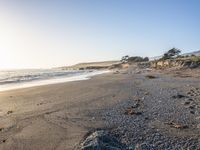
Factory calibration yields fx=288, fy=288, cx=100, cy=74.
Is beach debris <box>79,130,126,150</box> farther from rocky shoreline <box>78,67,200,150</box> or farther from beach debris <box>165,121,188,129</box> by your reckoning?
beach debris <box>165,121,188,129</box>

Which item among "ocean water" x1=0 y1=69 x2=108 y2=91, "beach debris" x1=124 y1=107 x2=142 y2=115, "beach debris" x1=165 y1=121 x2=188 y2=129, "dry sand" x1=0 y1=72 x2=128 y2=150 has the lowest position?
"ocean water" x1=0 y1=69 x2=108 y2=91

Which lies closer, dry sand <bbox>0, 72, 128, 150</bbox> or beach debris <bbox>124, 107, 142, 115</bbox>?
dry sand <bbox>0, 72, 128, 150</bbox>

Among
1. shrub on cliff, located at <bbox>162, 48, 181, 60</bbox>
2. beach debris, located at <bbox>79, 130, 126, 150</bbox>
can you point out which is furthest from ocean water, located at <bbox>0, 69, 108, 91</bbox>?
shrub on cliff, located at <bbox>162, 48, 181, 60</bbox>

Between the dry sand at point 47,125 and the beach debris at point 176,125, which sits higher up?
the dry sand at point 47,125

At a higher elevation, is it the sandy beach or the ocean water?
the sandy beach

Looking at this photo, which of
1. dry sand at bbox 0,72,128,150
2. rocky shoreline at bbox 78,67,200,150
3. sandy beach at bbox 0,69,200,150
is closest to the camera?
rocky shoreline at bbox 78,67,200,150

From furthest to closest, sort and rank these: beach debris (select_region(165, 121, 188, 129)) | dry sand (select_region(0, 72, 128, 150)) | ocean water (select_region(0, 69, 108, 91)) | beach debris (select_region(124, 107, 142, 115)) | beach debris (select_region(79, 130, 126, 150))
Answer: ocean water (select_region(0, 69, 108, 91)), beach debris (select_region(124, 107, 142, 115)), beach debris (select_region(165, 121, 188, 129)), dry sand (select_region(0, 72, 128, 150)), beach debris (select_region(79, 130, 126, 150))

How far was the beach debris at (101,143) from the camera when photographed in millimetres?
8562

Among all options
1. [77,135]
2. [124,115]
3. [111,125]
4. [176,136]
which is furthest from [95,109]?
[176,136]

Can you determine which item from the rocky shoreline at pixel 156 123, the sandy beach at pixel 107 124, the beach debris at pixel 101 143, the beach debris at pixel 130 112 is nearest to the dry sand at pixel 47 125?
the sandy beach at pixel 107 124

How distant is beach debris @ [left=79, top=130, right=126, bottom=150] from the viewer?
28.1 feet

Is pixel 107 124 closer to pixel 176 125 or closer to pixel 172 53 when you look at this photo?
pixel 176 125

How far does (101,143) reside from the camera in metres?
8.70

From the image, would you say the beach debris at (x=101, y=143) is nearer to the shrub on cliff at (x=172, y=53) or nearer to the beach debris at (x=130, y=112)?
the beach debris at (x=130, y=112)
